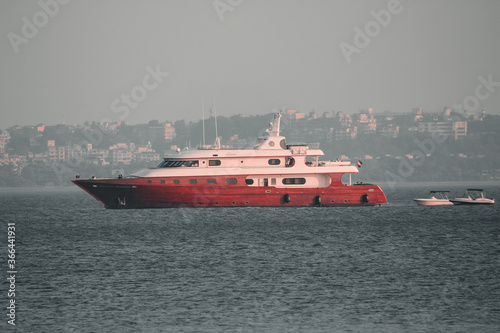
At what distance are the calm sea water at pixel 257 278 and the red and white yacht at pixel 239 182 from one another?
5.45 m

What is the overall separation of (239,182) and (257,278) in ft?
98.8

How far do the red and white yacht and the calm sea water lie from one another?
5.45 m

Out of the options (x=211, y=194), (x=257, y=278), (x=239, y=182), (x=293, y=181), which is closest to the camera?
(x=257, y=278)

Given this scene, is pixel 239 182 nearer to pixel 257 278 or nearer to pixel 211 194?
pixel 211 194

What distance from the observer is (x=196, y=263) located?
37938 millimetres

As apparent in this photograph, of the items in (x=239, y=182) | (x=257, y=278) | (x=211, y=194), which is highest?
(x=239, y=182)

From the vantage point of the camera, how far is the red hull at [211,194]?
6272cm

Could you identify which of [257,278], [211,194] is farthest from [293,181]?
[257,278]

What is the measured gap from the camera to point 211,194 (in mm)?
63281

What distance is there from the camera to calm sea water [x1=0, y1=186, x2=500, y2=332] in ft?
85.1

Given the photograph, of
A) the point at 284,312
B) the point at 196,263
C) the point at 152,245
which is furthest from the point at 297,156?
the point at 284,312

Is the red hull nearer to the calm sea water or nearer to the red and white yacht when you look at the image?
the red and white yacht

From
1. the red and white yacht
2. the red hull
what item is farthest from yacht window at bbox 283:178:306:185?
the red hull

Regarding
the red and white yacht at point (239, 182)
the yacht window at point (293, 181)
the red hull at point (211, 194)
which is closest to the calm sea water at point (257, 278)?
the red hull at point (211, 194)
